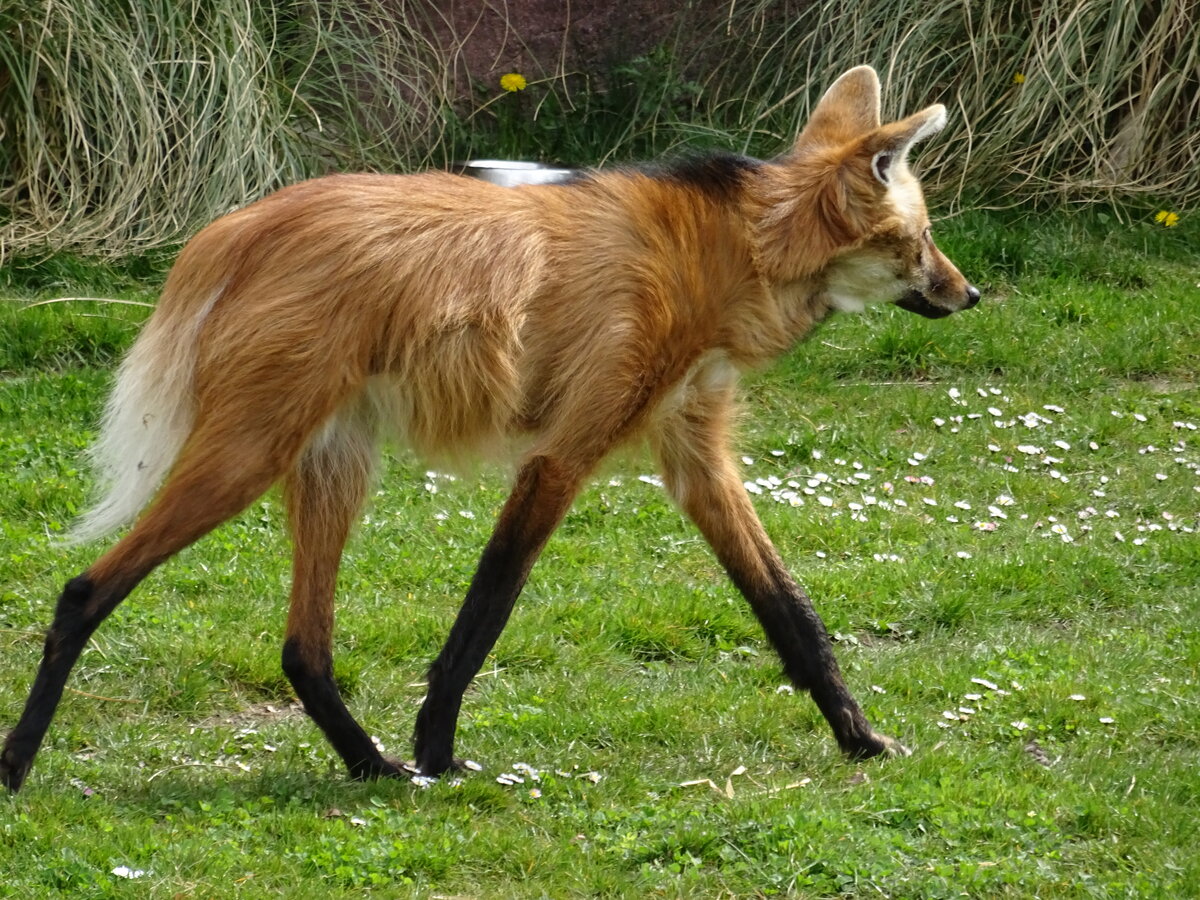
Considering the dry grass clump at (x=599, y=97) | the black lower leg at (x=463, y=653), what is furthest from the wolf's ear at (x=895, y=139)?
the dry grass clump at (x=599, y=97)

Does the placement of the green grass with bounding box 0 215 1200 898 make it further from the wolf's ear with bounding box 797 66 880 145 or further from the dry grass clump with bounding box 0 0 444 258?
the wolf's ear with bounding box 797 66 880 145

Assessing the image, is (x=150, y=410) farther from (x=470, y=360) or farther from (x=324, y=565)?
(x=470, y=360)

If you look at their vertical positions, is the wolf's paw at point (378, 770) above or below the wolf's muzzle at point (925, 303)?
below

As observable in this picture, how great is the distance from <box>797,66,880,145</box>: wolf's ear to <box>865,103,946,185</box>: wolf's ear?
305 millimetres

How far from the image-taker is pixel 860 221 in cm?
390

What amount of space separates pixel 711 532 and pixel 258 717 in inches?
49.4

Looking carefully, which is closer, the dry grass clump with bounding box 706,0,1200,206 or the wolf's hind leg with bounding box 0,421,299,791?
the wolf's hind leg with bounding box 0,421,299,791

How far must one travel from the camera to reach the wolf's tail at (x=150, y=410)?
343 cm

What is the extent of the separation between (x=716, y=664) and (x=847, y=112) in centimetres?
158

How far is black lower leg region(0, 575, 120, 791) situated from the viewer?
321 cm

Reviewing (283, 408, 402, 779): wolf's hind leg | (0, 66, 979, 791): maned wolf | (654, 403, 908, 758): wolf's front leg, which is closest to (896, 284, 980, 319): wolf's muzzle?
(0, 66, 979, 791): maned wolf

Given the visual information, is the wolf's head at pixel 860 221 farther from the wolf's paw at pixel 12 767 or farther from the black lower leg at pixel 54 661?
the wolf's paw at pixel 12 767

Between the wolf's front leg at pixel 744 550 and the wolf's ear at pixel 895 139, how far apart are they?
28.3 inches

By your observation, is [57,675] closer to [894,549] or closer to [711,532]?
[711,532]
